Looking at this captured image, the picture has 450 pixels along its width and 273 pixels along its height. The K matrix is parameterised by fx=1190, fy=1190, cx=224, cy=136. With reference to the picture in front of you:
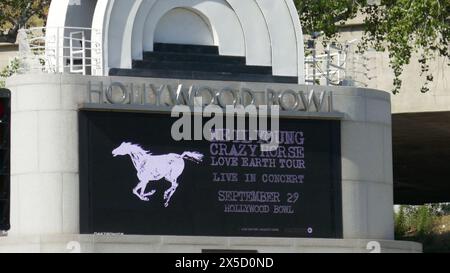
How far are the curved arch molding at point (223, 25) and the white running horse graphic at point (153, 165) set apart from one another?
2241 millimetres

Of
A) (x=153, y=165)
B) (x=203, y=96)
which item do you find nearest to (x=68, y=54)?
(x=203, y=96)

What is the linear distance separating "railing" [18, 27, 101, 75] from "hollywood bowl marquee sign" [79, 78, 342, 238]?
4.23 feet

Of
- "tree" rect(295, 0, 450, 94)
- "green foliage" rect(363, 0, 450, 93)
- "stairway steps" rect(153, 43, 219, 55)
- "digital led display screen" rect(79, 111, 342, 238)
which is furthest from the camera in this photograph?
"tree" rect(295, 0, 450, 94)

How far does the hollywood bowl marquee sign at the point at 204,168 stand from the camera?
27484mm

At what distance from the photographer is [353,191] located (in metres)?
29.6

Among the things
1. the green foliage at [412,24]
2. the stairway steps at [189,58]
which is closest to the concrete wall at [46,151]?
the stairway steps at [189,58]

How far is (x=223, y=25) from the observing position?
98.6 feet

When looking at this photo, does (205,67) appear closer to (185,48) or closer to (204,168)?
(185,48)

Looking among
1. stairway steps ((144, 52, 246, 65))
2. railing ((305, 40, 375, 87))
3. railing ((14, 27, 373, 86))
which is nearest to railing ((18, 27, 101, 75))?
railing ((14, 27, 373, 86))

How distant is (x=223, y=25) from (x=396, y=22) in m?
8.89

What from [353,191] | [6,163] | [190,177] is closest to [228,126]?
[190,177]

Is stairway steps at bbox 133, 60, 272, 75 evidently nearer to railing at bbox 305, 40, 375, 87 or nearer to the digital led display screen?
the digital led display screen

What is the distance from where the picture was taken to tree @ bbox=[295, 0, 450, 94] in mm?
35812

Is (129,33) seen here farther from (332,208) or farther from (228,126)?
(332,208)
